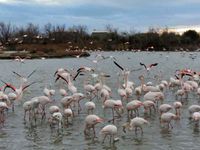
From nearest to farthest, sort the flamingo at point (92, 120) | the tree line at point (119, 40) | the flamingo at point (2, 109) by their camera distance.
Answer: the flamingo at point (92, 120)
the flamingo at point (2, 109)
the tree line at point (119, 40)

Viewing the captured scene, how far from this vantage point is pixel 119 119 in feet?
47.3

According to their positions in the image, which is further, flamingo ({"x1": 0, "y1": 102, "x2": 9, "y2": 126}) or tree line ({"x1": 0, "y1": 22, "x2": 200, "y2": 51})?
tree line ({"x1": 0, "y1": 22, "x2": 200, "y2": 51})

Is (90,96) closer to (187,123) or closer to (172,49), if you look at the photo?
(187,123)

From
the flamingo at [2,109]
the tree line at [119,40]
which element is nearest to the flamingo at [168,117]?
the flamingo at [2,109]

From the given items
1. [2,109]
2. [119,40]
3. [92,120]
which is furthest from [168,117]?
[119,40]

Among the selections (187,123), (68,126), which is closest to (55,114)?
(68,126)

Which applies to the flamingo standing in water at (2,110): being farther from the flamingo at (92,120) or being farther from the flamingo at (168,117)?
the flamingo at (168,117)

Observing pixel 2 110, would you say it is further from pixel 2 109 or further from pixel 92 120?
pixel 92 120

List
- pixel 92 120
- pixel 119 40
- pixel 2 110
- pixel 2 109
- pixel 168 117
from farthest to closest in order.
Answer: pixel 119 40 → pixel 2 110 → pixel 2 109 → pixel 168 117 → pixel 92 120

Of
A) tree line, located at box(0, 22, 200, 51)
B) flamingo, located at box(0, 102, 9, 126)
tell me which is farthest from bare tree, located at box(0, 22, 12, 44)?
flamingo, located at box(0, 102, 9, 126)

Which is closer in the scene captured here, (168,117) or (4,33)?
(168,117)

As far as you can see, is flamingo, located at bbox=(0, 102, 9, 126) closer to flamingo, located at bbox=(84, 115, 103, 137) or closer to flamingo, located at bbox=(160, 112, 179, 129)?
flamingo, located at bbox=(84, 115, 103, 137)

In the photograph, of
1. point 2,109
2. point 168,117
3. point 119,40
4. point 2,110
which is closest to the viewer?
point 168,117

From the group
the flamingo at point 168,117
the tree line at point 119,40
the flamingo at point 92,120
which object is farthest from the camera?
the tree line at point 119,40
